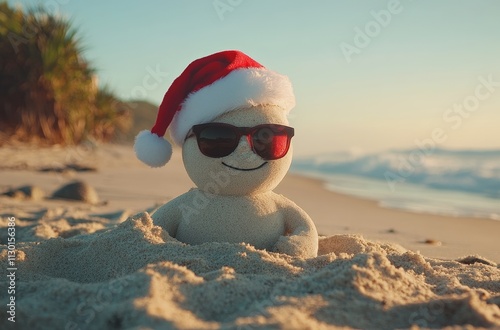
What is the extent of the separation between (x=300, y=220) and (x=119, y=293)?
4.69ft

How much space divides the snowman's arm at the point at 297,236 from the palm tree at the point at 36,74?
426 inches

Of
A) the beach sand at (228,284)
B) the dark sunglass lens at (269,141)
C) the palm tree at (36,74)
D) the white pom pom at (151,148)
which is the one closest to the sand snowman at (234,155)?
the dark sunglass lens at (269,141)

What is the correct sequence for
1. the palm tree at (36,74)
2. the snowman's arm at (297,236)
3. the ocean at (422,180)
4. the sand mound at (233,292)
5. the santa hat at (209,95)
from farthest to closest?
the palm tree at (36,74) → the ocean at (422,180) → the santa hat at (209,95) → the snowman's arm at (297,236) → the sand mound at (233,292)

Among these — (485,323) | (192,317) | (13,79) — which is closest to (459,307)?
(485,323)

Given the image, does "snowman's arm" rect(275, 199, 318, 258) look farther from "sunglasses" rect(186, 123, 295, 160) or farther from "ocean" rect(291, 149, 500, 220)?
"ocean" rect(291, 149, 500, 220)

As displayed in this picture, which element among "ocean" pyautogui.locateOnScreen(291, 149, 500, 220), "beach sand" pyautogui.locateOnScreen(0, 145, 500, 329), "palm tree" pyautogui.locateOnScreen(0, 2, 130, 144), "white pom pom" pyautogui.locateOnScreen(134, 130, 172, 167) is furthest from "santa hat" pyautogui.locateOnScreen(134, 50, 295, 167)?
"palm tree" pyautogui.locateOnScreen(0, 2, 130, 144)

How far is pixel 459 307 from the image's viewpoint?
1992mm

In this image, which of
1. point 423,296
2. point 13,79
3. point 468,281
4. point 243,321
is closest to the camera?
point 243,321

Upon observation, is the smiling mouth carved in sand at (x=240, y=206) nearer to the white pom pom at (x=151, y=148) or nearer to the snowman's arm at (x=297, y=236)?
the snowman's arm at (x=297, y=236)

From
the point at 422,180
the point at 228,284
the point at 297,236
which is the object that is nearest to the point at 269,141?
the point at 297,236

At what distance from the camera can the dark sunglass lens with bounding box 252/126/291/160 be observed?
2.94 m

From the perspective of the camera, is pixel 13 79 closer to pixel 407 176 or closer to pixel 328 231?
pixel 328 231

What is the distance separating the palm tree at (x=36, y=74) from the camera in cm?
1252

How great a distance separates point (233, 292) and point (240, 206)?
100 centimetres
